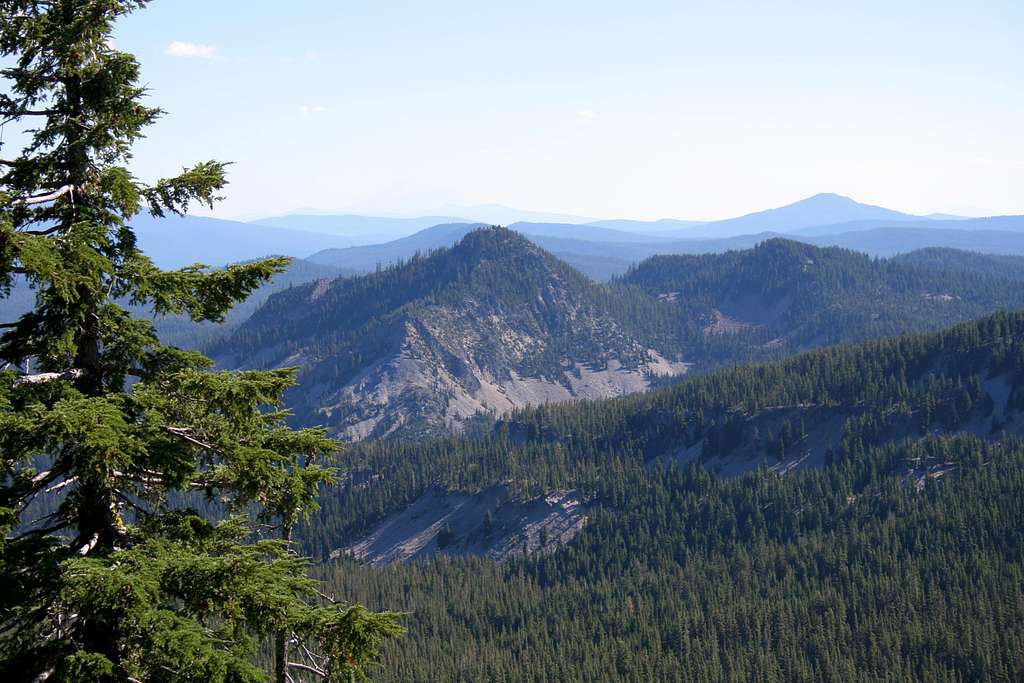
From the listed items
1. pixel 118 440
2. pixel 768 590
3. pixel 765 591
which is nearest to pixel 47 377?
pixel 118 440

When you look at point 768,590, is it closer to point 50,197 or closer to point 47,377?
point 47,377

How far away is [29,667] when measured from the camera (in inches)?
682

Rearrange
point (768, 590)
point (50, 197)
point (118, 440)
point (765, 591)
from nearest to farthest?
point (118, 440) < point (50, 197) < point (768, 590) < point (765, 591)

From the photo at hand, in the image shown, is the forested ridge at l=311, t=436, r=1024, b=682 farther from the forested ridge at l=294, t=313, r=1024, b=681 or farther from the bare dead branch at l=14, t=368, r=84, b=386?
the bare dead branch at l=14, t=368, r=84, b=386

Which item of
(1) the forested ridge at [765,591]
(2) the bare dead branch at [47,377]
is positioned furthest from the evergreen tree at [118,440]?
(1) the forested ridge at [765,591]

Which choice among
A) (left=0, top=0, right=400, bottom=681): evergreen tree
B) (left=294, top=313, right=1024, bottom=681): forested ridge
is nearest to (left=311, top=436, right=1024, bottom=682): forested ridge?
(left=294, top=313, right=1024, bottom=681): forested ridge

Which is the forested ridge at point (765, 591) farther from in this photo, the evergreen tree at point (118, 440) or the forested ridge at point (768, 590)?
the evergreen tree at point (118, 440)

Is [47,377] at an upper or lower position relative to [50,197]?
lower

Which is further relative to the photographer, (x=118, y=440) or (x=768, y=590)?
(x=768, y=590)

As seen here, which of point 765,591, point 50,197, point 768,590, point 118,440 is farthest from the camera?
point 765,591

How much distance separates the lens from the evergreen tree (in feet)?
55.3

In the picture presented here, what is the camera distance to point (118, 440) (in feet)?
55.5

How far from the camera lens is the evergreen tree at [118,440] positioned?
16844mm

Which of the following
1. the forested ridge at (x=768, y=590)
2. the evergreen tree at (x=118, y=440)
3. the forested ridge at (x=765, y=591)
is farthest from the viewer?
the forested ridge at (x=768, y=590)
